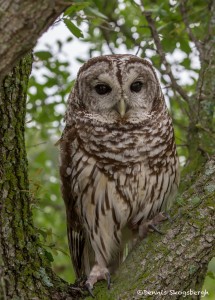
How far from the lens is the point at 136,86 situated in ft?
11.2

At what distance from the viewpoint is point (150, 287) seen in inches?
100

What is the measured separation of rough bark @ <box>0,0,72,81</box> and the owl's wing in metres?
1.56

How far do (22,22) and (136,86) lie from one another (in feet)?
5.71

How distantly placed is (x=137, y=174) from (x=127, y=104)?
1.35 feet

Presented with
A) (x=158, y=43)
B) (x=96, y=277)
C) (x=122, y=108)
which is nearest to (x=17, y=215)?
(x=96, y=277)

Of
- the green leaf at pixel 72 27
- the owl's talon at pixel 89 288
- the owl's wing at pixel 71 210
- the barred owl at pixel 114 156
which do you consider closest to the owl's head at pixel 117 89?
Result: the barred owl at pixel 114 156

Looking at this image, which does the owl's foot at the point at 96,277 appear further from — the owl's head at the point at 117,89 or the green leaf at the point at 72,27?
the green leaf at the point at 72,27

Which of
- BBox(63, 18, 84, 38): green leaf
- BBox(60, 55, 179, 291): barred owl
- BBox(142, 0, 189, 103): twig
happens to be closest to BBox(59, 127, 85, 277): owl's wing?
BBox(60, 55, 179, 291): barred owl

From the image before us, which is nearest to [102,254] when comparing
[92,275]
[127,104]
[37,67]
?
[92,275]

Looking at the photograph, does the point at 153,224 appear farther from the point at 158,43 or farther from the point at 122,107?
the point at 158,43

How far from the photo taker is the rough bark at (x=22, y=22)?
1704 mm

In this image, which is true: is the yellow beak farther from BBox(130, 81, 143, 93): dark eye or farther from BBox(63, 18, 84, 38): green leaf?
BBox(63, 18, 84, 38): green leaf

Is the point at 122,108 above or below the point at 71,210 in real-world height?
above

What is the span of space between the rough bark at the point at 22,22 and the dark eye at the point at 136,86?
1652 millimetres
